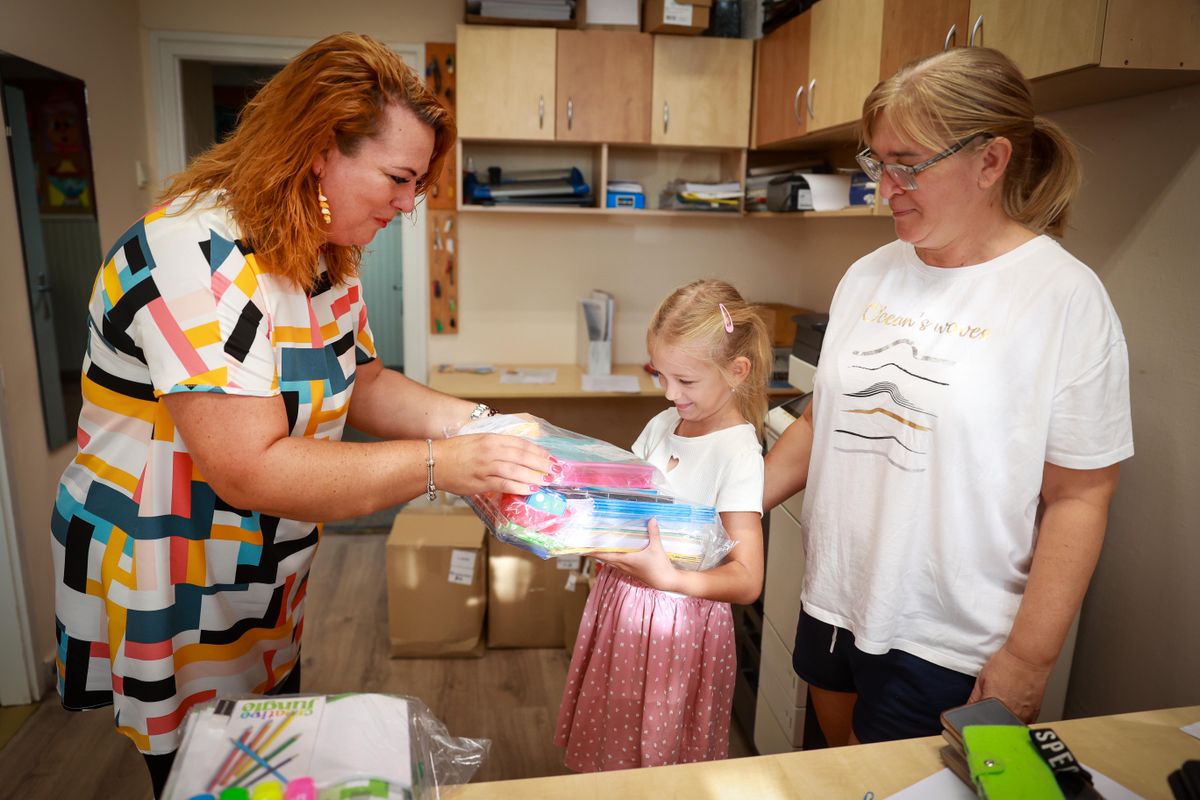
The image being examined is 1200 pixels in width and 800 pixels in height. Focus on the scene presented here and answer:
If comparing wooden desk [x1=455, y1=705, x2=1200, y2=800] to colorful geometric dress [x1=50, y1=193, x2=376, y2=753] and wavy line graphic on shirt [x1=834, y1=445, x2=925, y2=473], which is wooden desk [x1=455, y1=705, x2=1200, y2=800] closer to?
wavy line graphic on shirt [x1=834, y1=445, x2=925, y2=473]

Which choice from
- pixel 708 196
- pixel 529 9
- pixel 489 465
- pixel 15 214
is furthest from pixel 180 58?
pixel 489 465

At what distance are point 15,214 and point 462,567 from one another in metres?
1.74

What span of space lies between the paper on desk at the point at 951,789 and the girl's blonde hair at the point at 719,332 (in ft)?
2.27

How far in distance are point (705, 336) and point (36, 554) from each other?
2311 millimetres

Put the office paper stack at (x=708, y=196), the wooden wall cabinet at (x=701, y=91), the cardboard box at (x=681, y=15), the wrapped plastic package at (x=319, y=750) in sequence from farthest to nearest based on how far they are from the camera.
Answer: the office paper stack at (x=708, y=196) < the wooden wall cabinet at (x=701, y=91) < the cardboard box at (x=681, y=15) < the wrapped plastic package at (x=319, y=750)

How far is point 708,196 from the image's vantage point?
3410mm

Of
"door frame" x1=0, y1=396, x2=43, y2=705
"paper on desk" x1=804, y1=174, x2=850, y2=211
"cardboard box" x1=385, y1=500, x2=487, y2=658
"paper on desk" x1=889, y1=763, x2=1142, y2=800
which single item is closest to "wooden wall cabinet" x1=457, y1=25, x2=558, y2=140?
"paper on desk" x1=804, y1=174, x2=850, y2=211

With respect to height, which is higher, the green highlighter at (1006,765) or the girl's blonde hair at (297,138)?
the girl's blonde hair at (297,138)

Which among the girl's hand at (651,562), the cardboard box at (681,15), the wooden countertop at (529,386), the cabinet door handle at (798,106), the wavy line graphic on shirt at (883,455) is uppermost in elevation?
the cardboard box at (681,15)

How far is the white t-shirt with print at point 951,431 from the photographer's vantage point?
1132 millimetres

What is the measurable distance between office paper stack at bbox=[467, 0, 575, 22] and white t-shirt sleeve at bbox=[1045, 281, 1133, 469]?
8.53 feet

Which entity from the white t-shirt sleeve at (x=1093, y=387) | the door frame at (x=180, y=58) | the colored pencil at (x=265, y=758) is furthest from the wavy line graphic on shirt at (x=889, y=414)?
the door frame at (x=180, y=58)

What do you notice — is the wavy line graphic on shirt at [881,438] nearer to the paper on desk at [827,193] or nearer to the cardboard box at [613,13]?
the paper on desk at [827,193]

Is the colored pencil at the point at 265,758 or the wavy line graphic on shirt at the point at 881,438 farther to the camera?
the wavy line graphic on shirt at the point at 881,438
